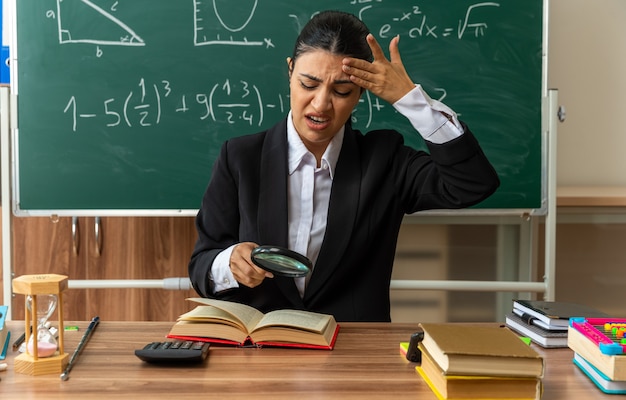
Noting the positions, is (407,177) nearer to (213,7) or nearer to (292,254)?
(292,254)

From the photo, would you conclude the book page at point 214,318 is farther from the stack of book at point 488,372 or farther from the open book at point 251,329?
the stack of book at point 488,372

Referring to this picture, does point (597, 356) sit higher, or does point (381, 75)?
A: point (381, 75)

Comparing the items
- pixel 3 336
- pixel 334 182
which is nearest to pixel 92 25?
pixel 334 182

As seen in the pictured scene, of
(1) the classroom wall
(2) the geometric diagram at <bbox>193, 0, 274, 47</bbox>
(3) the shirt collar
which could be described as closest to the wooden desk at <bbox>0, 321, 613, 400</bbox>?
(3) the shirt collar

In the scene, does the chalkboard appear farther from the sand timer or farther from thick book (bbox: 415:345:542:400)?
thick book (bbox: 415:345:542:400)

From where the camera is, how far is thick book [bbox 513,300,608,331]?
1.47m

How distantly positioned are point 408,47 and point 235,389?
5.92ft

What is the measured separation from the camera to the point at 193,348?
1.33 metres

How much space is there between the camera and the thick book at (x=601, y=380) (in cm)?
118

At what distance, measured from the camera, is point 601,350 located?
1.19m

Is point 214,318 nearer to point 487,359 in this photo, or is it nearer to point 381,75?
point 487,359

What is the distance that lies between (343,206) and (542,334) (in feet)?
A: 2.11

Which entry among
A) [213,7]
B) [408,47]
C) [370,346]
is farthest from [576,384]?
[213,7]

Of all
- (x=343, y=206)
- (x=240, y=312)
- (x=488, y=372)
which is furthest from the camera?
(x=343, y=206)
